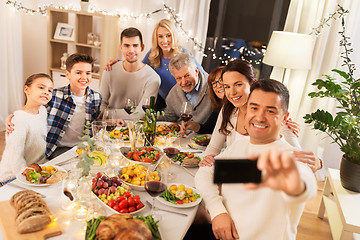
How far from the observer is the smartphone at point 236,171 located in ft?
2.15

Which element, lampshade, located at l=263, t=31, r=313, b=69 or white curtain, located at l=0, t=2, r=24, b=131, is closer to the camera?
lampshade, located at l=263, t=31, r=313, b=69

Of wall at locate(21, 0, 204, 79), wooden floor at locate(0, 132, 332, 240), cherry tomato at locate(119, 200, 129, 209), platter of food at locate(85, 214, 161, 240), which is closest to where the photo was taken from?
platter of food at locate(85, 214, 161, 240)

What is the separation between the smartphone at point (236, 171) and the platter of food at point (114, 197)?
69 cm

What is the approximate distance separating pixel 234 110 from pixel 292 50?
64.3 inches

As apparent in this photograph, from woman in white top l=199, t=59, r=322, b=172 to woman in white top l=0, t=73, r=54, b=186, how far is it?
3.51 feet

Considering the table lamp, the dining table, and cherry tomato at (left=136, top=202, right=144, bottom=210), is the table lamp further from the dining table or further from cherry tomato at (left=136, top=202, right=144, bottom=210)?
cherry tomato at (left=136, top=202, right=144, bottom=210)

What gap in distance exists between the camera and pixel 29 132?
189cm

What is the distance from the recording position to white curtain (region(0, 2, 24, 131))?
169 inches

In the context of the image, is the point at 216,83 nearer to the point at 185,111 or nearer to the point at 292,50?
the point at 185,111

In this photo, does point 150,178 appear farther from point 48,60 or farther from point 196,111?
point 48,60

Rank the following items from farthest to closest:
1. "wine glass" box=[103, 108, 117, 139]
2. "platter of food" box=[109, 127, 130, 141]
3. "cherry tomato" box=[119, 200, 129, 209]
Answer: "platter of food" box=[109, 127, 130, 141]
"wine glass" box=[103, 108, 117, 139]
"cherry tomato" box=[119, 200, 129, 209]

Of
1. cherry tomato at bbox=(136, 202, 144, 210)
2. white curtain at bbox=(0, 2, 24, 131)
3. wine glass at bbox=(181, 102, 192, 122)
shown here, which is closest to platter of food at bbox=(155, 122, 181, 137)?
wine glass at bbox=(181, 102, 192, 122)

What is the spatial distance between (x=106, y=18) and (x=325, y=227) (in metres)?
3.56

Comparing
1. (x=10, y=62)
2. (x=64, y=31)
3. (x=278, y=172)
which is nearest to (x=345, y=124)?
(x=278, y=172)
